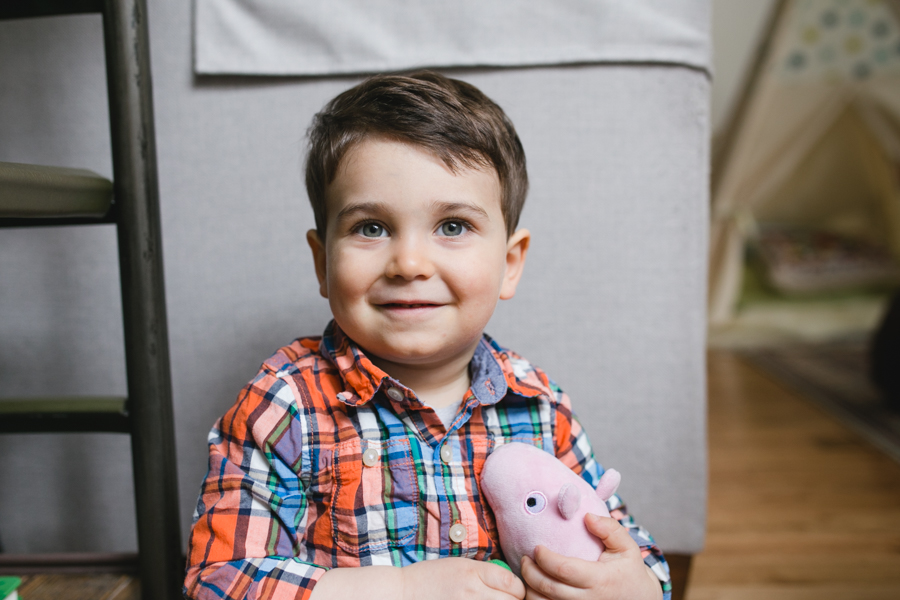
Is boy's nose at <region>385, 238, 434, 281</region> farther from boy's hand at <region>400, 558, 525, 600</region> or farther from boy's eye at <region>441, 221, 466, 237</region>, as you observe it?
boy's hand at <region>400, 558, 525, 600</region>

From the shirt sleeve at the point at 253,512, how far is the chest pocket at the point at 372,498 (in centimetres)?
3

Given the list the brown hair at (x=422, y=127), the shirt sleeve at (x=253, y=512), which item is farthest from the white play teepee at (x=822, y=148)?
the shirt sleeve at (x=253, y=512)

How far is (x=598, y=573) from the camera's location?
1.54 ft

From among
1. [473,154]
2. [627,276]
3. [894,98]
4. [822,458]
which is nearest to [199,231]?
[473,154]

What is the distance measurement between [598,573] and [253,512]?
27cm

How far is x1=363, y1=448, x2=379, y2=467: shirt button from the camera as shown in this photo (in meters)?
0.52

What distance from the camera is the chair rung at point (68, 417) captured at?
595 mm

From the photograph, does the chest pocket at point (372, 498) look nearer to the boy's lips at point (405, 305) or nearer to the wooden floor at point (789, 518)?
the boy's lips at point (405, 305)

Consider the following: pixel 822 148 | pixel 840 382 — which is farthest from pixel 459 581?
pixel 822 148

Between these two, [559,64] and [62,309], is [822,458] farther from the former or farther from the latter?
[62,309]

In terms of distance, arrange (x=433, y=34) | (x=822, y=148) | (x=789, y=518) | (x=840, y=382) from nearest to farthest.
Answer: (x=433, y=34) → (x=789, y=518) → (x=840, y=382) → (x=822, y=148)

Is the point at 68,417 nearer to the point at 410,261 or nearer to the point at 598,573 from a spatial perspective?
the point at 410,261

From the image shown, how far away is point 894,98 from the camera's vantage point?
2625 mm

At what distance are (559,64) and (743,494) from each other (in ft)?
3.28
